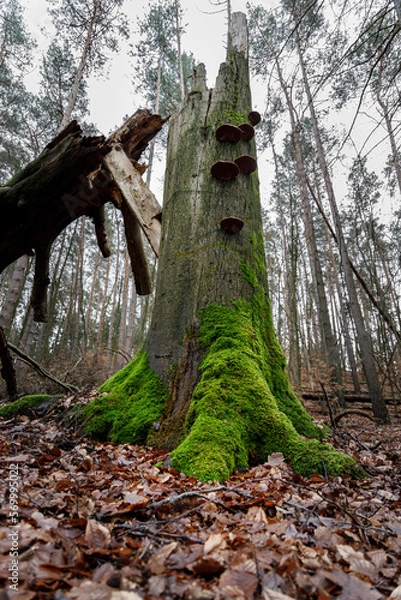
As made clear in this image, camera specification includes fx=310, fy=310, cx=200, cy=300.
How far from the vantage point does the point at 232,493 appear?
1753mm

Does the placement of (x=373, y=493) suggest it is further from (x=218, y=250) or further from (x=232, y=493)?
(x=218, y=250)

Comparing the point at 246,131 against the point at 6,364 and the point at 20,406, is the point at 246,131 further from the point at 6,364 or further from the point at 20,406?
the point at 20,406

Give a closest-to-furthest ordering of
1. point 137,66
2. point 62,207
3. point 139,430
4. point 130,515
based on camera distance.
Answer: point 130,515 → point 139,430 → point 62,207 → point 137,66

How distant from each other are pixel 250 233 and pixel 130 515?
117 inches

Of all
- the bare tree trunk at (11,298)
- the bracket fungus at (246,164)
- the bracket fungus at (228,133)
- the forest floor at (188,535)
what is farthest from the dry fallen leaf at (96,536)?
the bare tree trunk at (11,298)

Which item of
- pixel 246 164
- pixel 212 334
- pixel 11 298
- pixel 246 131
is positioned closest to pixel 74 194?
pixel 246 164

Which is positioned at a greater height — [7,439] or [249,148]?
[249,148]

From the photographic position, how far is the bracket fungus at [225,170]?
3582 mm

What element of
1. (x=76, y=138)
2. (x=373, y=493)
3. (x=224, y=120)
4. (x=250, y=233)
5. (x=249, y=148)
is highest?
(x=224, y=120)

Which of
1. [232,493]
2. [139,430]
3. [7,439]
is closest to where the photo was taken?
[232,493]

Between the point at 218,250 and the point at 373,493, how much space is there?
2426 millimetres

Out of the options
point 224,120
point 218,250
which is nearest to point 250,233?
point 218,250

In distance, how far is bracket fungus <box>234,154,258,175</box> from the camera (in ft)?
12.2

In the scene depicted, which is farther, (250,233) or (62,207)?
(62,207)
